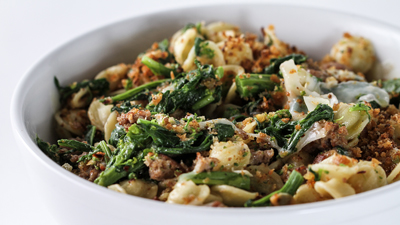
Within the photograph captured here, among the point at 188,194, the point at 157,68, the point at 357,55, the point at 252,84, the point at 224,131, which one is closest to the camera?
the point at 188,194

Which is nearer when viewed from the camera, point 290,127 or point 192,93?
point 290,127

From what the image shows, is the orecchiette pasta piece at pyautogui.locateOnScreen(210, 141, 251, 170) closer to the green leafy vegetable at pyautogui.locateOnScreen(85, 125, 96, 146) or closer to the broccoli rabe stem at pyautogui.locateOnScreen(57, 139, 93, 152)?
the broccoli rabe stem at pyautogui.locateOnScreen(57, 139, 93, 152)

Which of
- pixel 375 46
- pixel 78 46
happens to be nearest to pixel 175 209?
pixel 78 46

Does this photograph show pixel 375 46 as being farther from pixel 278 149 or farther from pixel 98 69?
pixel 98 69

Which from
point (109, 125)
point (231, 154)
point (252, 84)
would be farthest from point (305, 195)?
point (109, 125)

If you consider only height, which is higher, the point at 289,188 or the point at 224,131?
the point at 224,131

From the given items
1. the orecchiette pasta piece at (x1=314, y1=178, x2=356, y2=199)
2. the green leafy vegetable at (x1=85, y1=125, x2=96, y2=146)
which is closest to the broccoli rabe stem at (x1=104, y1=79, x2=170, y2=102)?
the green leafy vegetable at (x1=85, y1=125, x2=96, y2=146)

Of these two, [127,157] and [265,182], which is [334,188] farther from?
[127,157]
